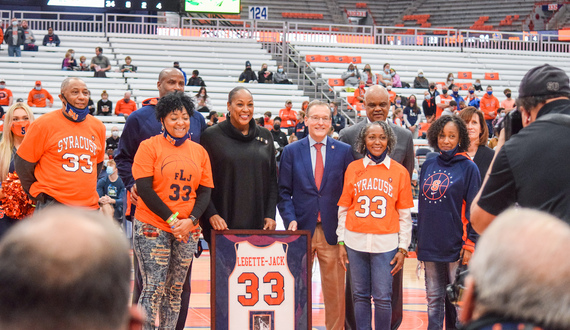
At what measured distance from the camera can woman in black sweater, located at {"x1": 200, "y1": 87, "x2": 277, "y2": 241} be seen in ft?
15.3

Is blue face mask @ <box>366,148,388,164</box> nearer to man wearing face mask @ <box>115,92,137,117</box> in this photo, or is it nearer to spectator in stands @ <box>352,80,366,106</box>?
man wearing face mask @ <box>115,92,137,117</box>

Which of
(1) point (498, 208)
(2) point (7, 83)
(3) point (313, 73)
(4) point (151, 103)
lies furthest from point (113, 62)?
(1) point (498, 208)

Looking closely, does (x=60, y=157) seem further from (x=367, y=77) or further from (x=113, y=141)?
(x=367, y=77)

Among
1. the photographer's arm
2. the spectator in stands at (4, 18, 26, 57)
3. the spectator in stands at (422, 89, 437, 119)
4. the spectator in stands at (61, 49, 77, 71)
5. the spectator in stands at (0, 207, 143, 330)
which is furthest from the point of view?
the spectator in stands at (4, 18, 26, 57)

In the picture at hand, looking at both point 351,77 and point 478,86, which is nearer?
point 351,77

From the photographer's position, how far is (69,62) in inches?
753

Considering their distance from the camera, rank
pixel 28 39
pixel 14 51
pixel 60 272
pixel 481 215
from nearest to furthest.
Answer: pixel 60 272 < pixel 481 215 < pixel 14 51 < pixel 28 39

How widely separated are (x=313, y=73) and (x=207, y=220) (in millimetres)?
17026

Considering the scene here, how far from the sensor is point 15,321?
986mm

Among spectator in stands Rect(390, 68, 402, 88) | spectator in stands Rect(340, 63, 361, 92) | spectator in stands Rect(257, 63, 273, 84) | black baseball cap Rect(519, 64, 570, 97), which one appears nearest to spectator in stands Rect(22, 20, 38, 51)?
spectator in stands Rect(257, 63, 273, 84)

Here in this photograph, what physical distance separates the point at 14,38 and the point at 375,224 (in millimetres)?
17828

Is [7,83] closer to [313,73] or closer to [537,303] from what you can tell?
[313,73]

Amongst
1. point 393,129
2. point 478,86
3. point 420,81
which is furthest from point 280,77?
point 393,129

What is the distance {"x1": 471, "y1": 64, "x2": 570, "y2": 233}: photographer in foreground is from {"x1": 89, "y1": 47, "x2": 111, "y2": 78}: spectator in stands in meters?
17.5
